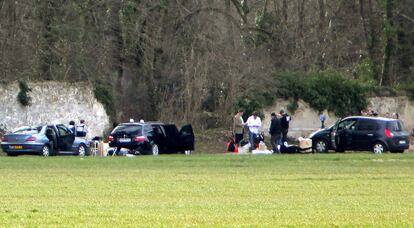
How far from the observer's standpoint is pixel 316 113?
212ft

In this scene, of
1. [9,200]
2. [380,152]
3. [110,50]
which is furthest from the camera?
[110,50]

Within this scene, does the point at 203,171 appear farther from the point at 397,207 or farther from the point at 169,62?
the point at 169,62

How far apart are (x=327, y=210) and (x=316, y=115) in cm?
4407

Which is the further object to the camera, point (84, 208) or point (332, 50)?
point (332, 50)

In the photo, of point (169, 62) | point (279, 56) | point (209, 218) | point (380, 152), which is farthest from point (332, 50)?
point (209, 218)

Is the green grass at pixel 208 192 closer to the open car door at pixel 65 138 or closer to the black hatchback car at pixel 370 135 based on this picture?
the black hatchback car at pixel 370 135

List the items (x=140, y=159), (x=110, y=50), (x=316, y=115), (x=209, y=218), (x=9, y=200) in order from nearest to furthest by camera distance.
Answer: (x=209, y=218) < (x=9, y=200) < (x=140, y=159) < (x=110, y=50) < (x=316, y=115)

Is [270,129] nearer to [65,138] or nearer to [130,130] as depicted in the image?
[130,130]

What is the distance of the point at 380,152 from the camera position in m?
50.7

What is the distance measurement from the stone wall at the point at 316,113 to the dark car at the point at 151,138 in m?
10.3

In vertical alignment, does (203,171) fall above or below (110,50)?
below

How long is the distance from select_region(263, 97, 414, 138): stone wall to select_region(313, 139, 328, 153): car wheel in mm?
9291

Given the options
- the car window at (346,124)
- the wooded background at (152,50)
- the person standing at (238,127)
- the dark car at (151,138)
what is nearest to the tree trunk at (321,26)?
the wooded background at (152,50)

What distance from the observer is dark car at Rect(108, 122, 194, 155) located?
50625 millimetres
